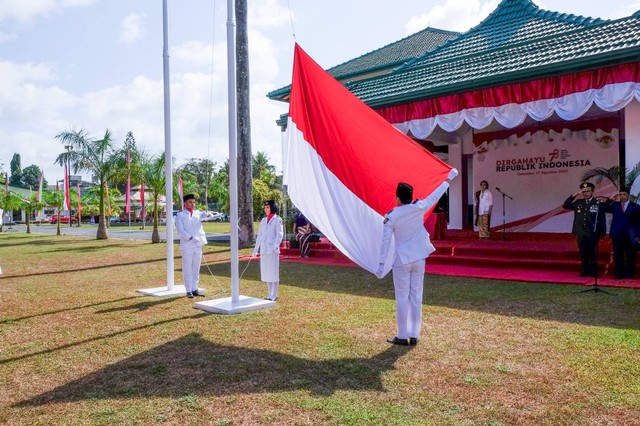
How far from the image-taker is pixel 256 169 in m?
71.4

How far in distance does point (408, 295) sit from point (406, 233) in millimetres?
696

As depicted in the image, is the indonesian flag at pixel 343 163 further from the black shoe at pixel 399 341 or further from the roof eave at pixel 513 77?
the roof eave at pixel 513 77

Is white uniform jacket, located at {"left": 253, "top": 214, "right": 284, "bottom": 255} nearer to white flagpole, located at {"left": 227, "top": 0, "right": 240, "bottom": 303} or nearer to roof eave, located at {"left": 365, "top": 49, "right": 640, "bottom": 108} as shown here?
white flagpole, located at {"left": 227, "top": 0, "right": 240, "bottom": 303}

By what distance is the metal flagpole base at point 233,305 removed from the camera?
7568 mm

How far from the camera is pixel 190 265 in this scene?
8984 millimetres

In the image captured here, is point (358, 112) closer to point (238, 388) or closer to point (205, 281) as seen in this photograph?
point (238, 388)

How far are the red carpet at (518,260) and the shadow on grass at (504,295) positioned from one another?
557mm

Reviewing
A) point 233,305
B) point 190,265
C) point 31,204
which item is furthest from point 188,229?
point 31,204

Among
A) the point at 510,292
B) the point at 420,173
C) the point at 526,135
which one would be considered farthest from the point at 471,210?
the point at 420,173

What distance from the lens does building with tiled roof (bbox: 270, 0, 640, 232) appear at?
1059 centimetres

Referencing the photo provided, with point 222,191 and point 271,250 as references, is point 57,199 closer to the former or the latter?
point 222,191

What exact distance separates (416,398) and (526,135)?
43.3ft

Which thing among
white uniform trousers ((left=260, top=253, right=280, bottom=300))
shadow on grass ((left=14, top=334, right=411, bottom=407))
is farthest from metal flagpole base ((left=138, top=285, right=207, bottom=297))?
shadow on grass ((left=14, top=334, right=411, bottom=407))

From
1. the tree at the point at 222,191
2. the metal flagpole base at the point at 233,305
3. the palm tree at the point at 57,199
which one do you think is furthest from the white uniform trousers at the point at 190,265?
the tree at the point at 222,191
